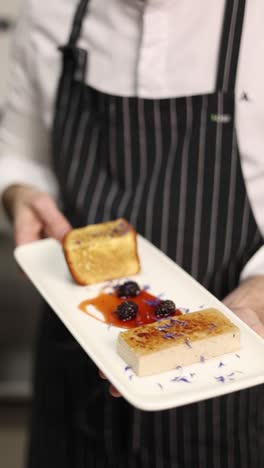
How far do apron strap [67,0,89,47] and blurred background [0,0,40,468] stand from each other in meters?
0.95

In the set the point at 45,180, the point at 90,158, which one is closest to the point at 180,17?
the point at 90,158

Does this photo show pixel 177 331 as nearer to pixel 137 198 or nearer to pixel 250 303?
pixel 250 303

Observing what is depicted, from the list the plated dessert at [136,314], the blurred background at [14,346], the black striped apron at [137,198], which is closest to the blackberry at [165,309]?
the plated dessert at [136,314]

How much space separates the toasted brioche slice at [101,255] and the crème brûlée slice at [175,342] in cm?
20

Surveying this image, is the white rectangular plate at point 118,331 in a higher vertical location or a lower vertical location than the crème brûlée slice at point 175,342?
lower

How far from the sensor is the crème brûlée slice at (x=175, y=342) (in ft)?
2.68

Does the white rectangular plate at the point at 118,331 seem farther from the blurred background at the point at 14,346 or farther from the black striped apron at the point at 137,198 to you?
the blurred background at the point at 14,346

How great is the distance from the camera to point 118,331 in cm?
93

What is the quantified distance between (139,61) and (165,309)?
41 centimetres

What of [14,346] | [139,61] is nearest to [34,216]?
[139,61]

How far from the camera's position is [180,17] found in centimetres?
111

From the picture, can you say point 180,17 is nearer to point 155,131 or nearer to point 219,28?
point 219,28

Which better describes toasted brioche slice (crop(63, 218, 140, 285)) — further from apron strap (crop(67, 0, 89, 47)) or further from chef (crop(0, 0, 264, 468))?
apron strap (crop(67, 0, 89, 47))

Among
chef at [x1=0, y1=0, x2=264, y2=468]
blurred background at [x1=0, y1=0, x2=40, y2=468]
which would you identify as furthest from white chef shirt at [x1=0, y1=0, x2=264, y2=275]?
blurred background at [x1=0, y1=0, x2=40, y2=468]
